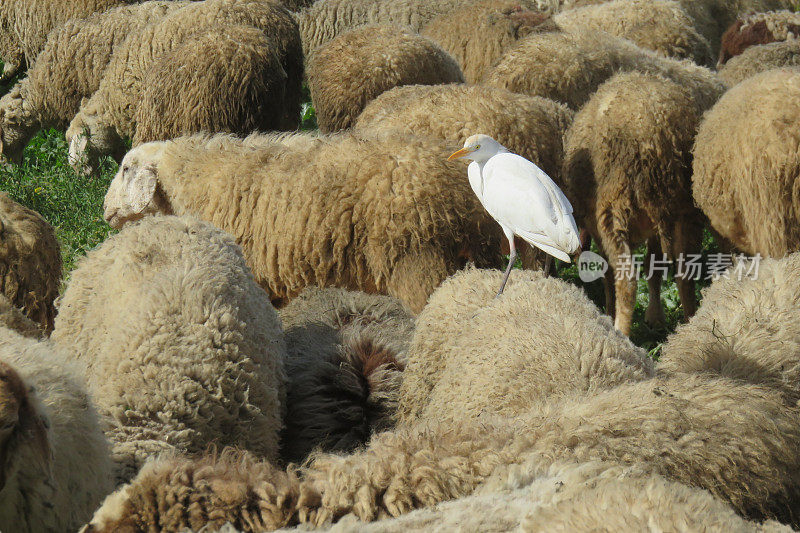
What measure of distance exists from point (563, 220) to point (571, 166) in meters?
1.96

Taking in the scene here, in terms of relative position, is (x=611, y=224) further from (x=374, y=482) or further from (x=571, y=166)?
(x=374, y=482)

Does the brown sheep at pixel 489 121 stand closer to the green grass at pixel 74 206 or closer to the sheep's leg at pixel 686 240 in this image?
the sheep's leg at pixel 686 240

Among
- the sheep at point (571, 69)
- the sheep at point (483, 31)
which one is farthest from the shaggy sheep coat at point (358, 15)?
the sheep at point (571, 69)

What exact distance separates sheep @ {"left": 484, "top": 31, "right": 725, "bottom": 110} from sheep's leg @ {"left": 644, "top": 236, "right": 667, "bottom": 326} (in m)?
1.32

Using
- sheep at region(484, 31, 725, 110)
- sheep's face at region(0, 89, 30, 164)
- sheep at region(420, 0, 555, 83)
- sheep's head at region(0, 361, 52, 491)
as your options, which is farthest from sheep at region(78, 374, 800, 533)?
sheep's face at region(0, 89, 30, 164)

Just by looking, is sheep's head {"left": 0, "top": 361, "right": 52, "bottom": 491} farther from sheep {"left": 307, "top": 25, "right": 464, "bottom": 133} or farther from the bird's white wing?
sheep {"left": 307, "top": 25, "right": 464, "bottom": 133}

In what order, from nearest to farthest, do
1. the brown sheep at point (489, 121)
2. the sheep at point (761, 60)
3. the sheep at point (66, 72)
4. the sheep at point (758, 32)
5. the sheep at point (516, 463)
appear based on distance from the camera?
the sheep at point (516, 463) < the brown sheep at point (489, 121) < the sheep at point (761, 60) < the sheep at point (66, 72) < the sheep at point (758, 32)

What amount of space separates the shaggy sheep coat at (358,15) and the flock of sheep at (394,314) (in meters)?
1.39

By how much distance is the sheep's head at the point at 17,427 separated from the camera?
211cm

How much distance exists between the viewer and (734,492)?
225 cm

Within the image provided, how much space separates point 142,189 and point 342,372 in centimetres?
226

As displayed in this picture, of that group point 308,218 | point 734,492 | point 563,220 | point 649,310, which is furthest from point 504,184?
point 649,310

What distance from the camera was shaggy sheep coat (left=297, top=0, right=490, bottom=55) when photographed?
987cm

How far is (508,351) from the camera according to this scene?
123 inches
